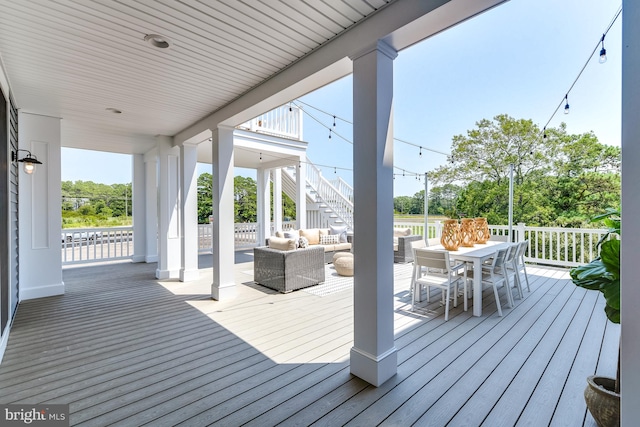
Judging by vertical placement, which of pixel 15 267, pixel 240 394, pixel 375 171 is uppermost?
pixel 375 171

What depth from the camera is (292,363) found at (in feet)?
8.16

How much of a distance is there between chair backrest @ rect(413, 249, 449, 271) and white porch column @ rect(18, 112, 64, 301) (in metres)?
5.46

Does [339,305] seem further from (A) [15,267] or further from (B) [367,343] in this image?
(A) [15,267]

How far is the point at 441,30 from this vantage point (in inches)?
77.1

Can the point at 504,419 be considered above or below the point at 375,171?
below

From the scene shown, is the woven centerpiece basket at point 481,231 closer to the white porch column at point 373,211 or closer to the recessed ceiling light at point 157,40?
the white porch column at point 373,211

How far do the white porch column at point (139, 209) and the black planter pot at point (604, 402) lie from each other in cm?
859

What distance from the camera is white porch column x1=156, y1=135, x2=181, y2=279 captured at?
5.60 metres

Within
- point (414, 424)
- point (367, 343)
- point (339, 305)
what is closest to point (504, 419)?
point (414, 424)

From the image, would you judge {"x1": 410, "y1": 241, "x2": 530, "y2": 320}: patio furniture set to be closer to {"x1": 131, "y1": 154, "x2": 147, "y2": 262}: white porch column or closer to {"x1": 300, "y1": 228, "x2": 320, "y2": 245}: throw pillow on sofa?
{"x1": 300, "y1": 228, "x2": 320, "y2": 245}: throw pillow on sofa

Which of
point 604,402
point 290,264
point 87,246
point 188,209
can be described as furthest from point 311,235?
point 604,402

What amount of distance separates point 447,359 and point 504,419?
73cm

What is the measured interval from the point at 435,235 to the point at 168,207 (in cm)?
688

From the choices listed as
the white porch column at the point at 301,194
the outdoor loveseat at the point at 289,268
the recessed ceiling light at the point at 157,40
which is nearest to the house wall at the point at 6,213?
the recessed ceiling light at the point at 157,40
